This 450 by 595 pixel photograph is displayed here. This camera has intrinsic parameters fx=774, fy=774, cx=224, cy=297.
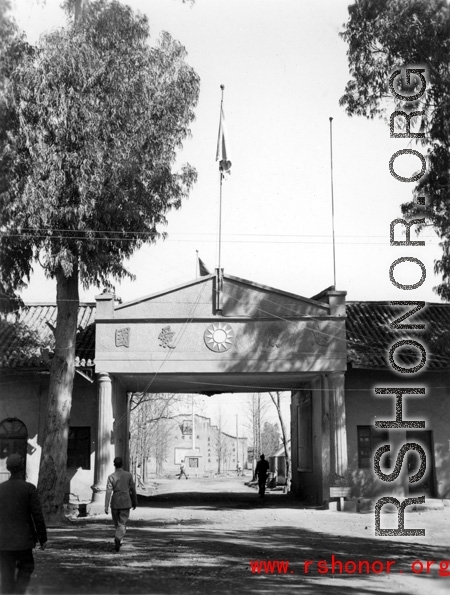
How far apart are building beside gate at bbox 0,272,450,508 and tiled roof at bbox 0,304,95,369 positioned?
0.14ft

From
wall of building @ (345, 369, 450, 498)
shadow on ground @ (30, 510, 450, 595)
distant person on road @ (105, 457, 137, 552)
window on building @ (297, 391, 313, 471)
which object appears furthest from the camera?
window on building @ (297, 391, 313, 471)

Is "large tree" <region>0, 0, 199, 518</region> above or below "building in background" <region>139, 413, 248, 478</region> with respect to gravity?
above

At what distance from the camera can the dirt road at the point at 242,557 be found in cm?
978

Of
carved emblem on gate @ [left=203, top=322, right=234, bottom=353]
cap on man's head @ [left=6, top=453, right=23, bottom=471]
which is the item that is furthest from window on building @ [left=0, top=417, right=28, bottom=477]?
cap on man's head @ [left=6, top=453, right=23, bottom=471]

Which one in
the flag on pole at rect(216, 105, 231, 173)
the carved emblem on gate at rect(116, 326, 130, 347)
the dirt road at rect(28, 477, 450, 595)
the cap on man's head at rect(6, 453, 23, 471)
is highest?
the flag on pole at rect(216, 105, 231, 173)

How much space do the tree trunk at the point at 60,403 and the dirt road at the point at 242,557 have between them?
1.06m

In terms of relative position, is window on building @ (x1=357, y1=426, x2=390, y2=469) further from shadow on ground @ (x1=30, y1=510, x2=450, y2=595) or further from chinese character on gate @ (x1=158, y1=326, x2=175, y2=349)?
shadow on ground @ (x1=30, y1=510, x2=450, y2=595)

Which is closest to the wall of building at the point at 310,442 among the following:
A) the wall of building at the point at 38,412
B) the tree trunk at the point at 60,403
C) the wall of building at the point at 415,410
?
the wall of building at the point at 415,410

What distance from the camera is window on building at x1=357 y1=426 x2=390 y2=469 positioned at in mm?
24828

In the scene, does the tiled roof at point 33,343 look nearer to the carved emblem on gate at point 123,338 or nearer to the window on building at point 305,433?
the carved emblem on gate at point 123,338

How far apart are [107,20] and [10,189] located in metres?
4.62

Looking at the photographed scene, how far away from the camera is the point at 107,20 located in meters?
18.3

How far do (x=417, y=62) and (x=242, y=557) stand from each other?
32.0ft

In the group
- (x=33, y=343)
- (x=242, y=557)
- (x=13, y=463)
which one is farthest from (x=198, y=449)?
(x=13, y=463)
